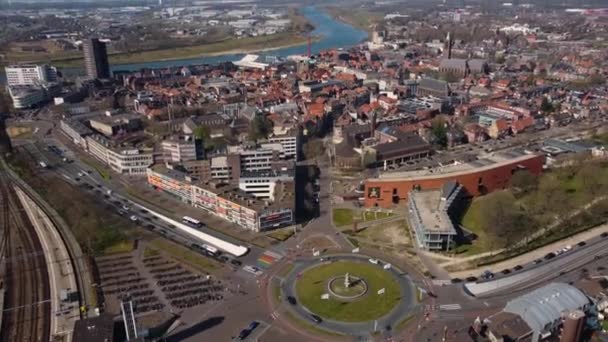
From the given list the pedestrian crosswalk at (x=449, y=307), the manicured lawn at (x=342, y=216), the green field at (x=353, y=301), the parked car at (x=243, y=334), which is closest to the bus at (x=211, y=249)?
the green field at (x=353, y=301)

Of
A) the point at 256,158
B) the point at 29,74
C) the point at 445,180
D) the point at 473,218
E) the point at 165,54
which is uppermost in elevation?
the point at 29,74

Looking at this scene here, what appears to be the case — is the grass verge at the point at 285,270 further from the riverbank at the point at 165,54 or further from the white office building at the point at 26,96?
the riverbank at the point at 165,54

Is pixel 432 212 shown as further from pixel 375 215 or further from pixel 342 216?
pixel 342 216

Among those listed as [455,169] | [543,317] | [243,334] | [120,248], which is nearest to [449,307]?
[543,317]

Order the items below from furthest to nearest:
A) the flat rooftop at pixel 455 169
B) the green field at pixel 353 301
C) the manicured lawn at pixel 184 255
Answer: the flat rooftop at pixel 455 169, the manicured lawn at pixel 184 255, the green field at pixel 353 301

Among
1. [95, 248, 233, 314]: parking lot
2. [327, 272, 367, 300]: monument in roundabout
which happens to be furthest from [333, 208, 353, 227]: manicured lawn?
[95, 248, 233, 314]: parking lot

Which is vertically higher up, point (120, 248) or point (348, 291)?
point (120, 248)

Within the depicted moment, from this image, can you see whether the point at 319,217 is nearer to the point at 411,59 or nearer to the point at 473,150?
the point at 473,150

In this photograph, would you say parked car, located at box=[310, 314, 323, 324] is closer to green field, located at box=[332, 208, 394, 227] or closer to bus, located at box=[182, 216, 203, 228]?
green field, located at box=[332, 208, 394, 227]
